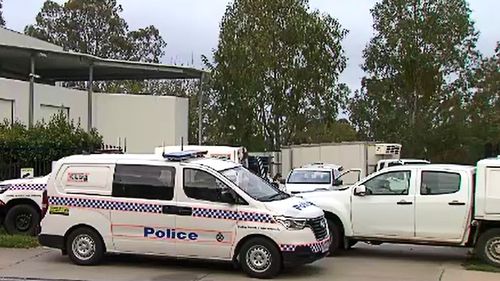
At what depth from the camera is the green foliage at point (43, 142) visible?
18.8 metres

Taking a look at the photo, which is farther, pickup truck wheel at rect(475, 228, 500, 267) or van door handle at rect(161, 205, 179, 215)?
pickup truck wheel at rect(475, 228, 500, 267)

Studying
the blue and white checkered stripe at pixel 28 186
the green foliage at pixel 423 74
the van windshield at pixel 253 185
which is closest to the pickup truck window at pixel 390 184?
the van windshield at pixel 253 185

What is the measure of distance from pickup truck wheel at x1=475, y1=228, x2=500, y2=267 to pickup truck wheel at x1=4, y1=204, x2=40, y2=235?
8.49 metres

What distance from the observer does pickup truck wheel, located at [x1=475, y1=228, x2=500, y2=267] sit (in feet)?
41.1

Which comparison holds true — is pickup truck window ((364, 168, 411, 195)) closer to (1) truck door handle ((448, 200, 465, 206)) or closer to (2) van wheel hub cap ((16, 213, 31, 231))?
(1) truck door handle ((448, 200, 465, 206))

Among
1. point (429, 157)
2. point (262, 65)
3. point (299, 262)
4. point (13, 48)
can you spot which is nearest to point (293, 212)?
point (299, 262)

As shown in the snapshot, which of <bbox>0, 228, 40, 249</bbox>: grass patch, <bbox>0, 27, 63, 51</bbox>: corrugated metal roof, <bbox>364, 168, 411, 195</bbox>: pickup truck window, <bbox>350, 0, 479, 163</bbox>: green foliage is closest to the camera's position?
<bbox>364, 168, 411, 195</bbox>: pickup truck window

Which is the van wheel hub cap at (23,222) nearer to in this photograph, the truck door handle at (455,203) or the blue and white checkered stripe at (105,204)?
Result: the blue and white checkered stripe at (105,204)

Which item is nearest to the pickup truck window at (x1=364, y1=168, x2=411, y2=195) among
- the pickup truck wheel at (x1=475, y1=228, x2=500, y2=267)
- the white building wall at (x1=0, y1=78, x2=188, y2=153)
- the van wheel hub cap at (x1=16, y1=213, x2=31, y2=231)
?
the pickup truck wheel at (x1=475, y1=228, x2=500, y2=267)

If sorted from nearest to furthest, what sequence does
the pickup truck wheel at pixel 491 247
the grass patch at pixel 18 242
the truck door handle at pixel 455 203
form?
1. the pickup truck wheel at pixel 491 247
2. the truck door handle at pixel 455 203
3. the grass patch at pixel 18 242

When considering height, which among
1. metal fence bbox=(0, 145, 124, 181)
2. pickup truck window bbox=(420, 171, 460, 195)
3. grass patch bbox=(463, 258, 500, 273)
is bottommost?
grass patch bbox=(463, 258, 500, 273)

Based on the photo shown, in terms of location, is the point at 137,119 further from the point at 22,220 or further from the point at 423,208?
the point at 423,208

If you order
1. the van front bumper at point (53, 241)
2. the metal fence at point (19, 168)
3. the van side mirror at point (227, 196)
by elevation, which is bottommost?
the van front bumper at point (53, 241)

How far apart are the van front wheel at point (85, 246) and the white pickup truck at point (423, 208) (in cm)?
416
